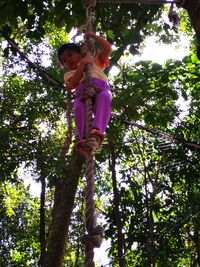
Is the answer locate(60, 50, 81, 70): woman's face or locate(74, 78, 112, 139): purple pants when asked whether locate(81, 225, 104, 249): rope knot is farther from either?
locate(60, 50, 81, 70): woman's face

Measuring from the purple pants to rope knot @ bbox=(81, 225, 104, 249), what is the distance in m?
0.74

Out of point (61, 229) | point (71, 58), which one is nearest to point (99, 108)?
point (71, 58)

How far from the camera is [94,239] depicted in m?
1.19

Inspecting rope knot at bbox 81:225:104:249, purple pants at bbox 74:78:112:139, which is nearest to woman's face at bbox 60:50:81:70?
purple pants at bbox 74:78:112:139

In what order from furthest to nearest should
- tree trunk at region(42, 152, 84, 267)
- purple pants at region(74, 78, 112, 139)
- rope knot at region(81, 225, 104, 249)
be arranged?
tree trunk at region(42, 152, 84, 267)
purple pants at region(74, 78, 112, 139)
rope knot at region(81, 225, 104, 249)

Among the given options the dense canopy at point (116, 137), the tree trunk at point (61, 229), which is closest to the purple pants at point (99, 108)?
the dense canopy at point (116, 137)

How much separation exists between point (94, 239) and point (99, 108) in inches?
38.6

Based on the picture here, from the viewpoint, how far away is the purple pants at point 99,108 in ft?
6.51

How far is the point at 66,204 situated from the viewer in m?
3.77

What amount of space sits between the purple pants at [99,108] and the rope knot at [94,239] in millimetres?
743

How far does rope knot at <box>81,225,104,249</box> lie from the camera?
119 cm

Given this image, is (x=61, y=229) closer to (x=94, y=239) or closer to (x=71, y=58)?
(x=71, y=58)

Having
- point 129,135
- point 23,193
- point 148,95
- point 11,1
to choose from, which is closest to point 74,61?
point 11,1

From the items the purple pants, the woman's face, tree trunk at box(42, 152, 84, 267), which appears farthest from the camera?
tree trunk at box(42, 152, 84, 267)
